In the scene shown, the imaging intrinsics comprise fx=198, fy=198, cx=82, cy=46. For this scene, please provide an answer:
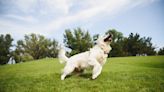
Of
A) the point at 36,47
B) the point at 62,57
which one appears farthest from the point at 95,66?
the point at 36,47

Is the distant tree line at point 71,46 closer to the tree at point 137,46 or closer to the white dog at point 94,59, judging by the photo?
the tree at point 137,46

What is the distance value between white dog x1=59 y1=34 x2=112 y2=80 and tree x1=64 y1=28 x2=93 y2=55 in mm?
34446

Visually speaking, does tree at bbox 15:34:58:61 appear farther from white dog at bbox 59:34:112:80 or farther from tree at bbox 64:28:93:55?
white dog at bbox 59:34:112:80

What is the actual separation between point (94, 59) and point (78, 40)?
1463 inches

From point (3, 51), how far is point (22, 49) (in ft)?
31.9

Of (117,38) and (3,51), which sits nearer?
(3,51)

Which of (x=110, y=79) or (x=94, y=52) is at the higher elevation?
(x=94, y=52)

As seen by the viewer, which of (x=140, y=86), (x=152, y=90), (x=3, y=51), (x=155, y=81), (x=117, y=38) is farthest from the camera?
(x=117, y=38)

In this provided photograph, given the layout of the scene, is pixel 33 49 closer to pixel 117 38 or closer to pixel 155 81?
pixel 117 38

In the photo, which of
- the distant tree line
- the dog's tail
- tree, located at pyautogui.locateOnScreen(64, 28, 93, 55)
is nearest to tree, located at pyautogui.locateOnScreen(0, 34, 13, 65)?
the distant tree line

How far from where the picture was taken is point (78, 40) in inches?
1688

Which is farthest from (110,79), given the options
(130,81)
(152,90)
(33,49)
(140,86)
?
(33,49)

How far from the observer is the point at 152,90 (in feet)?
15.2

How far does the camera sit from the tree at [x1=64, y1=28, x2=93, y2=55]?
137 feet
